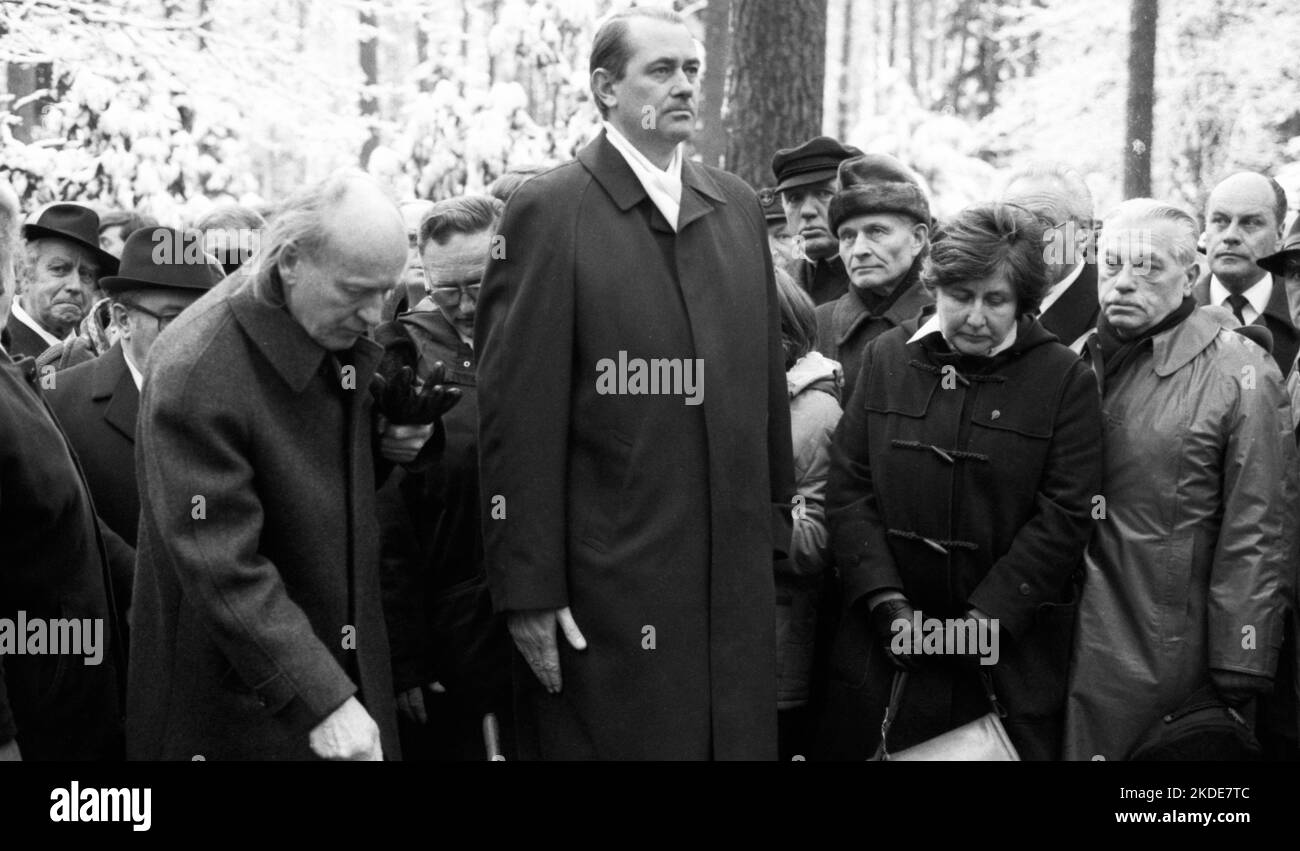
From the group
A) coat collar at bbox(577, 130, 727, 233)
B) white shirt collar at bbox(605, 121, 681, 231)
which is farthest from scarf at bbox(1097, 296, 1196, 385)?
white shirt collar at bbox(605, 121, 681, 231)

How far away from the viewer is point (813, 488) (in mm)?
5012

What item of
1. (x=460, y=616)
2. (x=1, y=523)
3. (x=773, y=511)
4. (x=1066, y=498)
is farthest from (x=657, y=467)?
(x=1, y=523)

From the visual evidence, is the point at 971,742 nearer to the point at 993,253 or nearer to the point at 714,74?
the point at 993,253

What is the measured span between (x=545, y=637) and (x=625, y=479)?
0.47 metres

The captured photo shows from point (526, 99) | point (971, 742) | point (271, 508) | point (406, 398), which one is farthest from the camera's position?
point (526, 99)

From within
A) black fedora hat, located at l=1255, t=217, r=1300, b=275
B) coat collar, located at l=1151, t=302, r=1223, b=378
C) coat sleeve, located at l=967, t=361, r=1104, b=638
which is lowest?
coat sleeve, located at l=967, t=361, r=1104, b=638

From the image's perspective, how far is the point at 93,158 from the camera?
415 inches

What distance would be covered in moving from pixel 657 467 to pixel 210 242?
2.55m

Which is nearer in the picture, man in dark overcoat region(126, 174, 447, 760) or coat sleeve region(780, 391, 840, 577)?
man in dark overcoat region(126, 174, 447, 760)

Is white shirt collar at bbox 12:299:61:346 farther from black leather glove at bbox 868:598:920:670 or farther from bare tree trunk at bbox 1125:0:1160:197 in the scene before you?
bare tree trunk at bbox 1125:0:1160:197

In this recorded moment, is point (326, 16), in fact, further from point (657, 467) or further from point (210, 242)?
point (657, 467)

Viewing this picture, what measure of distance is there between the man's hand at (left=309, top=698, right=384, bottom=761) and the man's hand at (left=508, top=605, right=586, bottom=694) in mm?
648

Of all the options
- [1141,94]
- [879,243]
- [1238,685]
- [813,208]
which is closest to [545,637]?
[1238,685]

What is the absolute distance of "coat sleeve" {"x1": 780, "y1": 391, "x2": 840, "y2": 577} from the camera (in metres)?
4.91
